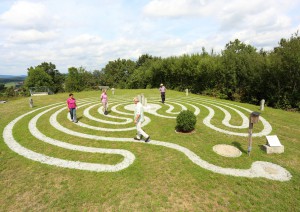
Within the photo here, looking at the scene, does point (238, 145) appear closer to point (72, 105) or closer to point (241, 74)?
point (72, 105)

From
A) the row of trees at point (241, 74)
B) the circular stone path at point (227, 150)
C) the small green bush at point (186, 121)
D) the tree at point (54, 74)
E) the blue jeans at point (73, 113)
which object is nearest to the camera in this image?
the circular stone path at point (227, 150)

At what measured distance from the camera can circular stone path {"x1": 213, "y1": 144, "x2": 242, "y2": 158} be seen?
983cm

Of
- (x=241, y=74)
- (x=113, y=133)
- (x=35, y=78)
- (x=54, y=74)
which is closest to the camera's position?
(x=113, y=133)

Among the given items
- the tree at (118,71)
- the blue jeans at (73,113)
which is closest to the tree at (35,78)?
the tree at (118,71)

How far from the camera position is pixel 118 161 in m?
9.20

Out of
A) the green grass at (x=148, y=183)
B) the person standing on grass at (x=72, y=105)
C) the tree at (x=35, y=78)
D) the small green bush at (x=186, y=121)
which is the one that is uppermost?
the tree at (x=35, y=78)

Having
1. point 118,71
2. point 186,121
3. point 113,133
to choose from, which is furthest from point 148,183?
point 118,71

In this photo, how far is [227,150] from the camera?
33.9 feet

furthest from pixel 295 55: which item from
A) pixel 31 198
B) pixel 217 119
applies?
pixel 31 198

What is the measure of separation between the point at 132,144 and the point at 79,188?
440cm

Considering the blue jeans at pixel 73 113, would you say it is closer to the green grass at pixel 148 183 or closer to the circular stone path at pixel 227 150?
the green grass at pixel 148 183

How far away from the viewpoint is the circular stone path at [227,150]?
32.2 ft

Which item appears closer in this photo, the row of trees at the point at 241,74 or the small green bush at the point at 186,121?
the small green bush at the point at 186,121

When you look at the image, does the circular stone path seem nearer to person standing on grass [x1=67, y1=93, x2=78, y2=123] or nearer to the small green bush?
the small green bush
